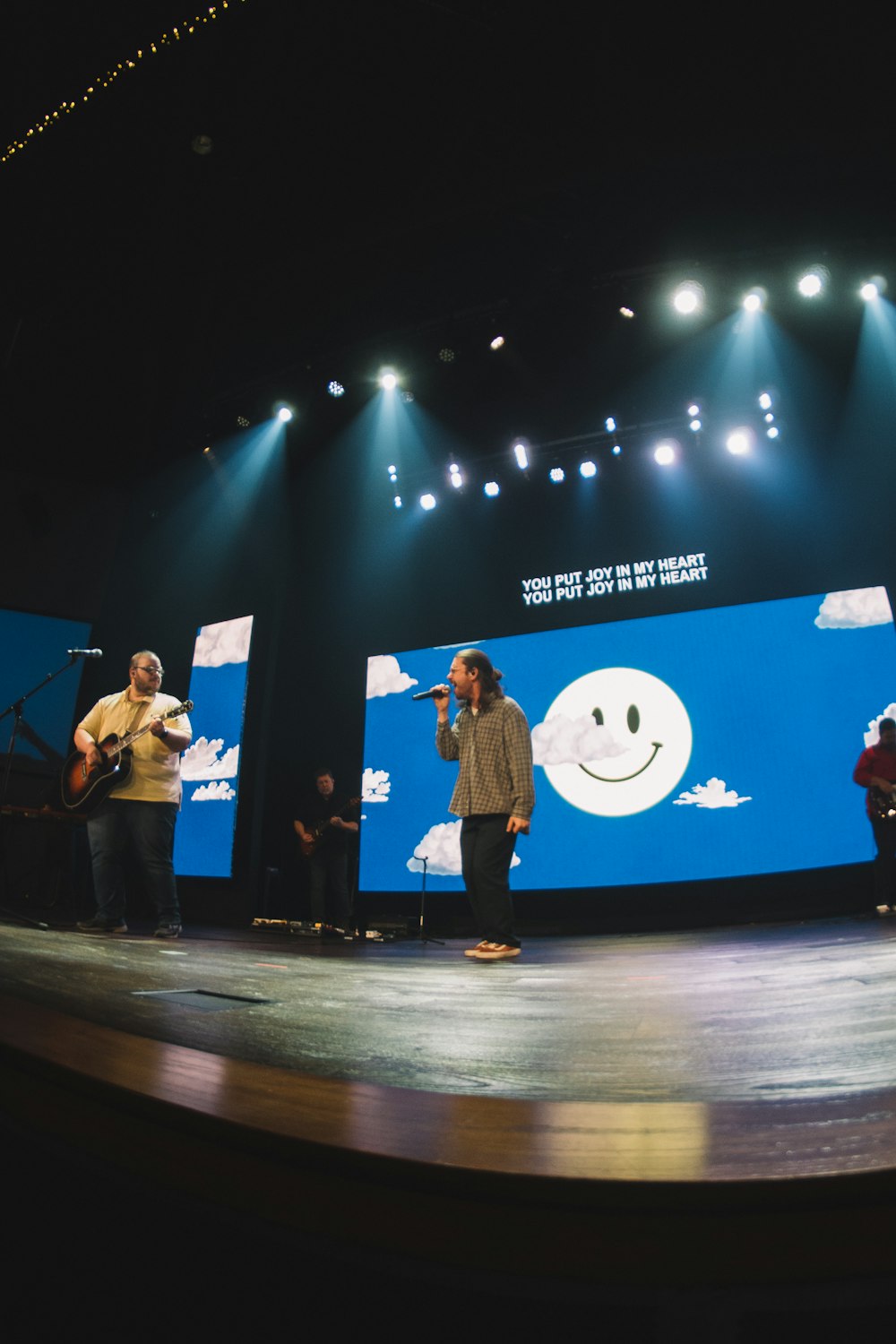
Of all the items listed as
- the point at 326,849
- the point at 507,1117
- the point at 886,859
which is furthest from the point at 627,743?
the point at 507,1117

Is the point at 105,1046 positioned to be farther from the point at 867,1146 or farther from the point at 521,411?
the point at 521,411

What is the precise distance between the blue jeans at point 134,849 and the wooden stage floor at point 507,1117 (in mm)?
2387

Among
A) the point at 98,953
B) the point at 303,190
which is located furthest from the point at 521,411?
the point at 98,953

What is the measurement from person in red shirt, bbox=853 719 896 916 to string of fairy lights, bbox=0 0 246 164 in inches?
228

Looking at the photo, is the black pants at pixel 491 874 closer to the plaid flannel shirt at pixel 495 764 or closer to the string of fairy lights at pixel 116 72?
the plaid flannel shirt at pixel 495 764

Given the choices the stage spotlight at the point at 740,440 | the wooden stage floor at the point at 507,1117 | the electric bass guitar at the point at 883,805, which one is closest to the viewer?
the wooden stage floor at the point at 507,1117

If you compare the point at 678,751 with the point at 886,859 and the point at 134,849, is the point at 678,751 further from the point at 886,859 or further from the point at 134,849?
the point at 134,849

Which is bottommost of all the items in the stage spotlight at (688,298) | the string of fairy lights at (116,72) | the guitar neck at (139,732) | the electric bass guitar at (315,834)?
the electric bass guitar at (315,834)

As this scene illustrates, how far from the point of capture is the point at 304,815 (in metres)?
6.38

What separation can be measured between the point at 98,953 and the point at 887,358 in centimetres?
725

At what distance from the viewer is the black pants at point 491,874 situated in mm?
3293

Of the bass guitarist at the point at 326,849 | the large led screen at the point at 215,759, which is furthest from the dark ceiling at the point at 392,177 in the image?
the bass guitarist at the point at 326,849

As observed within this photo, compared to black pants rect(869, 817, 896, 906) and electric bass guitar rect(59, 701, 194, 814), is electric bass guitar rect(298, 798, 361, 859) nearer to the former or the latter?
electric bass guitar rect(59, 701, 194, 814)

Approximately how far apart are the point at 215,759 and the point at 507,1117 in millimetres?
7015
